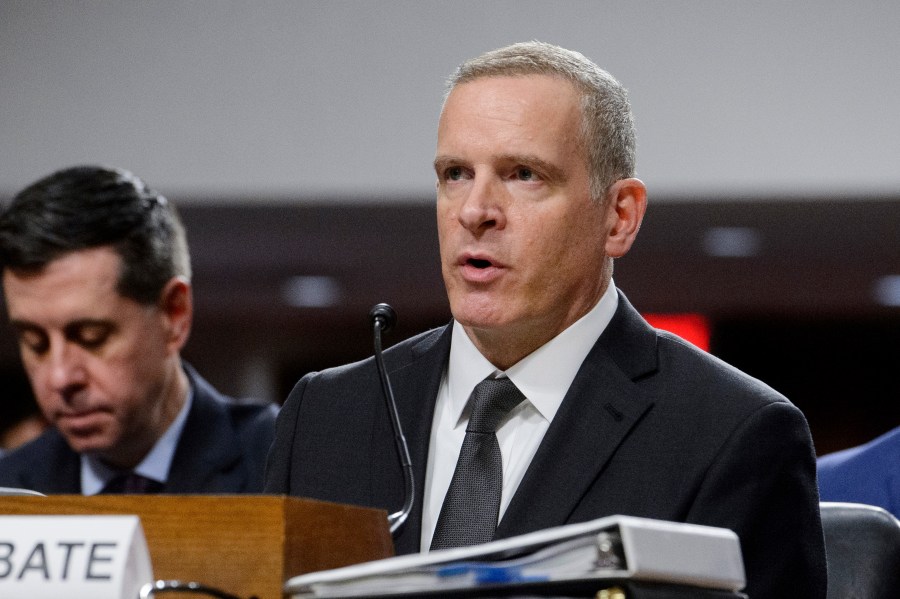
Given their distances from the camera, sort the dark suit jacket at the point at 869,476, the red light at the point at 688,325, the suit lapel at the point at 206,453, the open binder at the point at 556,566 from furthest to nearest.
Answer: the red light at the point at 688,325 < the suit lapel at the point at 206,453 < the dark suit jacket at the point at 869,476 < the open binder at the point at 556,566

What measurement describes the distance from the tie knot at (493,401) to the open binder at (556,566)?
648mm

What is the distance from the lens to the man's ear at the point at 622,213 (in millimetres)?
1643

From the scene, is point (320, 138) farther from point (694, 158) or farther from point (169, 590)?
point (169, 590)

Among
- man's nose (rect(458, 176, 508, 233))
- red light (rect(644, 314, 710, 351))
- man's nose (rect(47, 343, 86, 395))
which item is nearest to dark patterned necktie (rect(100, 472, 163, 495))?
man's nose (rect(47, 343, 86, 395))

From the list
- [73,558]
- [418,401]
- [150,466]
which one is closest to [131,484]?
[150,466]

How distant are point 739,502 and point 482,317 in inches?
14.5

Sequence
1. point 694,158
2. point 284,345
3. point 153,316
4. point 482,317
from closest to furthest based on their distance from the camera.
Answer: point 482,317, point 153,316, point 694,158, point 284,345

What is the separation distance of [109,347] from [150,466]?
29 cm

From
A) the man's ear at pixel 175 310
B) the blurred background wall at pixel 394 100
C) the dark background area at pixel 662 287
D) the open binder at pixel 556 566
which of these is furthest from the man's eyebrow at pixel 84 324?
the dark background area at pixel 662 287

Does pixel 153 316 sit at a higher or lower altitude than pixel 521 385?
lower

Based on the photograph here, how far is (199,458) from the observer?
8.39ft

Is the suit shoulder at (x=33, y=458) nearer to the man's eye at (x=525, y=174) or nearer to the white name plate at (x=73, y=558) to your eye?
the man's eye at (x=525, y=174)

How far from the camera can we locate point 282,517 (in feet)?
2.95

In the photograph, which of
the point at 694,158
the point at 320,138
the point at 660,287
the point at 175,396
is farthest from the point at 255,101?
the point at 660,287
